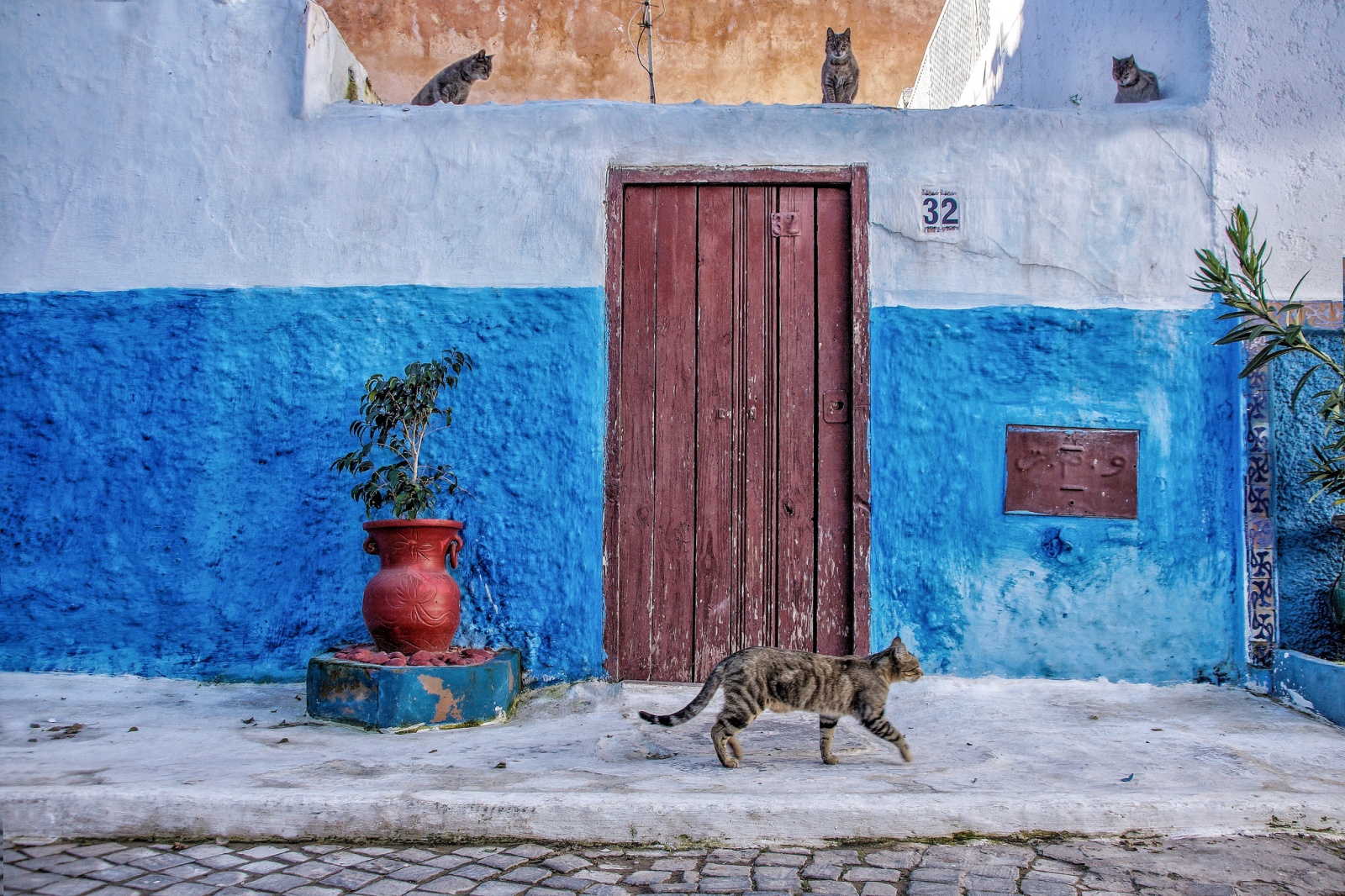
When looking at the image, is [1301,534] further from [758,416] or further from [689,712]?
[689,712]

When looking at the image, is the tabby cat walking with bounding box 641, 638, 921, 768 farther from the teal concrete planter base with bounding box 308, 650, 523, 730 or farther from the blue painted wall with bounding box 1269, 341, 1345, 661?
the blue painted wall with bounding box 1269, 341, 1345, 661

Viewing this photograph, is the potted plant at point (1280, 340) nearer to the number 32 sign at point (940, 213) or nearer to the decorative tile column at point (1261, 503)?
the decorative tile column at point (1261, 503)

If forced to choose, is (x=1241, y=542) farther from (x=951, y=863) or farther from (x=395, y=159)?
(x=395, y=159)

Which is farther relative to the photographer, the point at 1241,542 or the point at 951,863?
the point at 1241,542

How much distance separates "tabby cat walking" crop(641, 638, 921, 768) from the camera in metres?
3.20

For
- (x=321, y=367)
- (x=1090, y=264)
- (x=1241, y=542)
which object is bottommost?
(x=1241, y=542)

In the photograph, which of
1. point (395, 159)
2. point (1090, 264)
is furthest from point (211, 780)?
point (1090, 264)

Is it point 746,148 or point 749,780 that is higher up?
point 746,148

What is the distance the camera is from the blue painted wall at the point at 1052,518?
14.3 feet

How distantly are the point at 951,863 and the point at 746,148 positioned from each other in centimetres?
338

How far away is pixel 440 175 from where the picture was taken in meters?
4.70

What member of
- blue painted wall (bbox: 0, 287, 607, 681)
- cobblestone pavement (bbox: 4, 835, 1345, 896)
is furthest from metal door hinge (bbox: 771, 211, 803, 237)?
cobblestone pavement (bbox: 4, 835, 1345, 896)

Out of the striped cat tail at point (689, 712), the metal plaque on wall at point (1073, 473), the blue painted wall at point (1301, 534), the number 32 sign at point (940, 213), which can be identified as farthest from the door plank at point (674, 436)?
the blue painted wall at point (1301, 534)

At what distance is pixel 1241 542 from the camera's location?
14.3 ft
